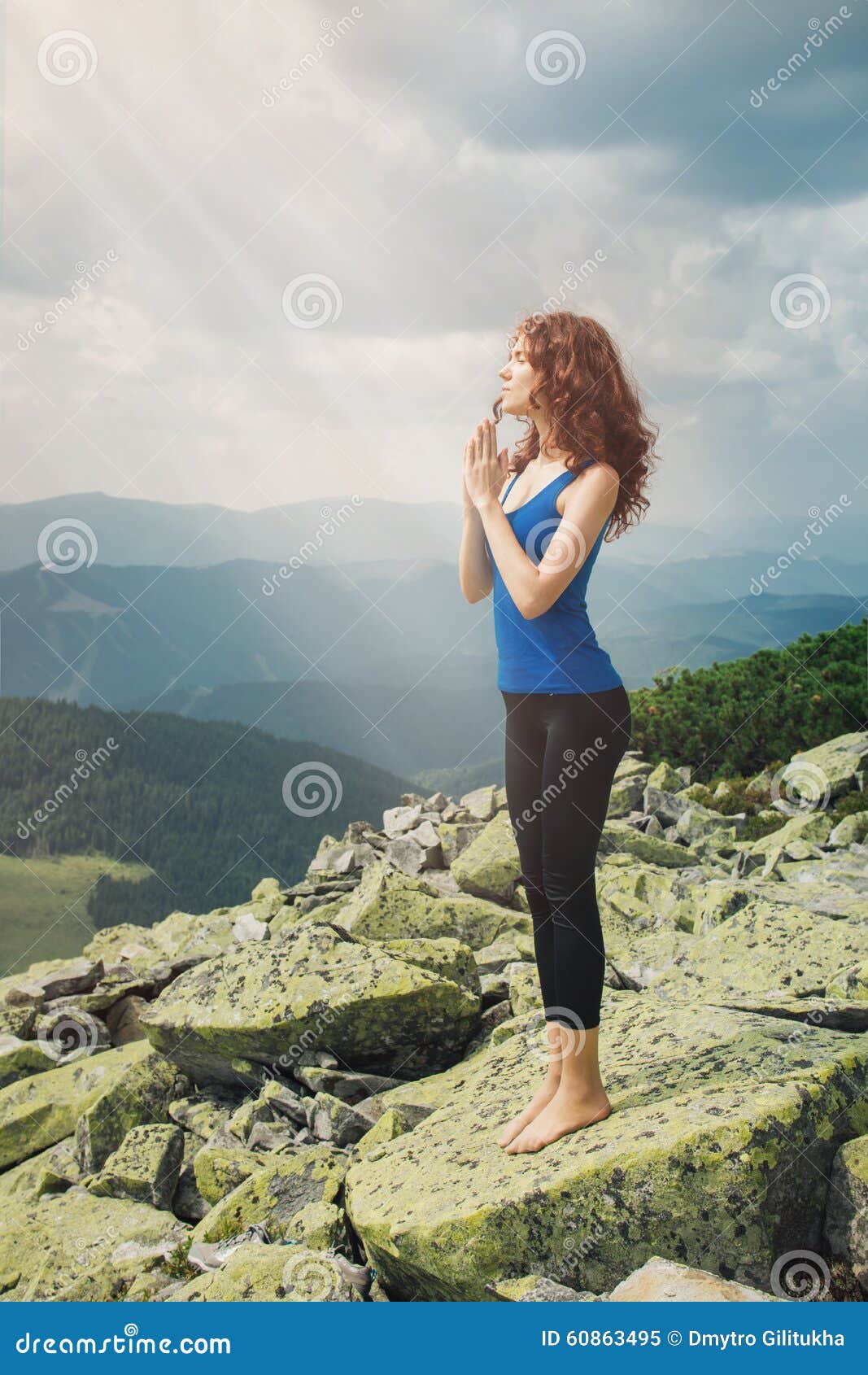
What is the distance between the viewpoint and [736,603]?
43.9 feet

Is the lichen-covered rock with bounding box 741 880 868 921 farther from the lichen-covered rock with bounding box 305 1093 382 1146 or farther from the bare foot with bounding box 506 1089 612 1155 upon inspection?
the bare foot with bounding box 506 1089 612 1155

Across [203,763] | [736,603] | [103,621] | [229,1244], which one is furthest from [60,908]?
[103,621]

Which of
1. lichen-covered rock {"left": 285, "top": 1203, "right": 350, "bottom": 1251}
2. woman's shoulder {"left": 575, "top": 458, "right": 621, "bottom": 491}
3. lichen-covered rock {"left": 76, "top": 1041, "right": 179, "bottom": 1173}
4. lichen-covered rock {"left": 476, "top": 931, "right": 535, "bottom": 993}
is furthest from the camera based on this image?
lichen-covered rock {"left": 476, "top": 931, "right": 535, "bottom": 993}

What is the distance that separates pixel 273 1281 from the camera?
12.0 ft

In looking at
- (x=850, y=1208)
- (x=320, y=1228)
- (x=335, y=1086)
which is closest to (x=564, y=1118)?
(x=850, y=1208)

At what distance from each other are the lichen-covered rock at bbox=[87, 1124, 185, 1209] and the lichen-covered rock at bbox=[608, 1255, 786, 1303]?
10.9ft

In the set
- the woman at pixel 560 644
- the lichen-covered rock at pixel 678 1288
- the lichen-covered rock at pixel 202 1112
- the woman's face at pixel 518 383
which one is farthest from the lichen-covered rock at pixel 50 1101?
the woman's face at pixel 518 383

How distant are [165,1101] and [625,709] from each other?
4.69 metres

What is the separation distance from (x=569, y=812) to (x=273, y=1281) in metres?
2.21

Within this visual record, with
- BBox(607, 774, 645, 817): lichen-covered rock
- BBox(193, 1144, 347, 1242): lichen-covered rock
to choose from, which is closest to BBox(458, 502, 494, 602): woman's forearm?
BBox(193, 1144, 347, 1242): lichen-covered rock

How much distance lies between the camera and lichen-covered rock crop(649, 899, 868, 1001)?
229 inches

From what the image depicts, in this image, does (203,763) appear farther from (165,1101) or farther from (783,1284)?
(783,1284)

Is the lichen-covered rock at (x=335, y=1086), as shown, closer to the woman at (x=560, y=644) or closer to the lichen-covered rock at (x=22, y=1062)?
the woman at (x=560, y=644)

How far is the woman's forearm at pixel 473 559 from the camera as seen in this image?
397cm
